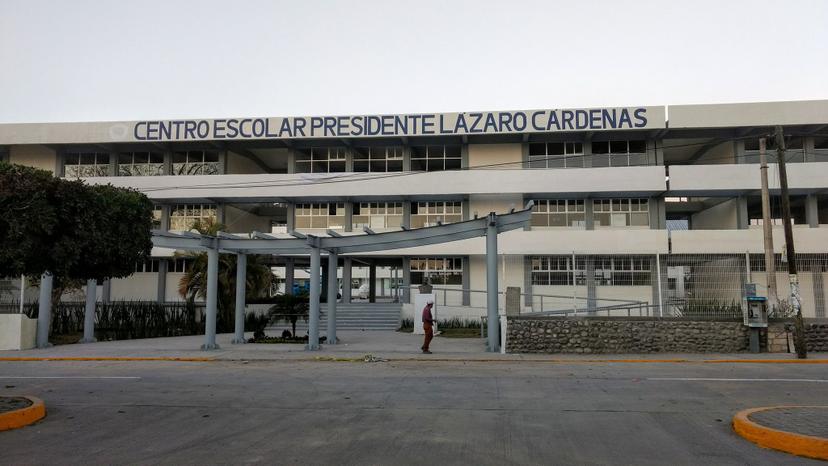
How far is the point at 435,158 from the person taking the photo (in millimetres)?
34375

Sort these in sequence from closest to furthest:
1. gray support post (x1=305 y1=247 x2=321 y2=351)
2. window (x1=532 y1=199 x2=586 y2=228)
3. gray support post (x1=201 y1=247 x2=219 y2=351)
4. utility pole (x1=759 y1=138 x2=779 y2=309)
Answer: utility pole (x1=759 y1=138 x2=779 y2=309) → gray support post (x1=305 y1=247 x2=321 y2=351) → gray support post (x1=201 y1=247 x2=219 y2=351) → window (x1=532 y1=199 x2=586 y2=228)

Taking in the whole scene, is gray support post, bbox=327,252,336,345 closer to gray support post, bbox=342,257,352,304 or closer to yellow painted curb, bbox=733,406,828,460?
gray support post, bbox=342,257,352,304

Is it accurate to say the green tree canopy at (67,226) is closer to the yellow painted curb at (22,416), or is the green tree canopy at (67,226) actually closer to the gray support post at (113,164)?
the yellow painted curb at (22,416)

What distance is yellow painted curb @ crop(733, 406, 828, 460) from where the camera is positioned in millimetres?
6508

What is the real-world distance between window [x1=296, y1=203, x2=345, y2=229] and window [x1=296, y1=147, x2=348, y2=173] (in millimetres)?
2072

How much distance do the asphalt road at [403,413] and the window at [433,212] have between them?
18.9 m

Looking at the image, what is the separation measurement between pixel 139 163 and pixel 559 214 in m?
24.6

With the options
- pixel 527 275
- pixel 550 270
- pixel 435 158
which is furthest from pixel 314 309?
pixel 435 158

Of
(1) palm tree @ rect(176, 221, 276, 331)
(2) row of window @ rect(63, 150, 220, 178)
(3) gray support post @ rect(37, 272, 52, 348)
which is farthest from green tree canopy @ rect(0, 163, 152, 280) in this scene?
(2) row of window @ rect(63, 150, 220, 178)

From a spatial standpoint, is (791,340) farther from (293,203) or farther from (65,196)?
(293,203)

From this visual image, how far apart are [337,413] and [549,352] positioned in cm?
1022

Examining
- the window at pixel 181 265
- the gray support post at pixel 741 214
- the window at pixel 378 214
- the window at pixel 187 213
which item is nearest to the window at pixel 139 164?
the window at pixel 187 213

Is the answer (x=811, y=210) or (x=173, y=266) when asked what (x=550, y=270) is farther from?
(x=173, y=266)

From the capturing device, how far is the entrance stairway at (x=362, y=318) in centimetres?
2792
